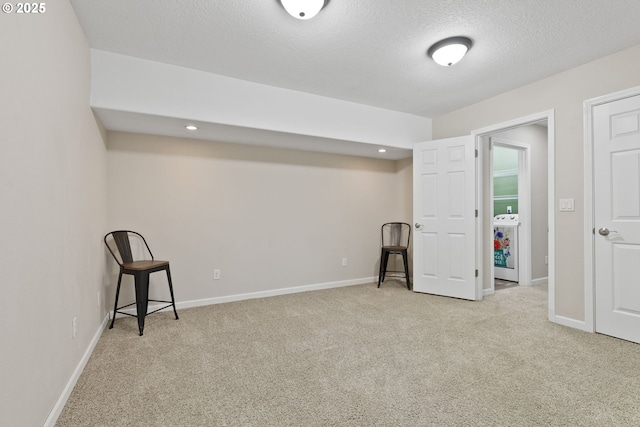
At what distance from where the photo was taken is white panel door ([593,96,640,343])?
95.7 inches

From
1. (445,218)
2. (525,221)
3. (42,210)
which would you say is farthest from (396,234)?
(42,210)

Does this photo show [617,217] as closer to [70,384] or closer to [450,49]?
[450,49]

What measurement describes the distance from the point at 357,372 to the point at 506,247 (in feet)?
13.0

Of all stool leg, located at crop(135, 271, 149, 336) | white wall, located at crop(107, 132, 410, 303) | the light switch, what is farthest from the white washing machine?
stool leg, located at crop(135, 271, 149, 336)

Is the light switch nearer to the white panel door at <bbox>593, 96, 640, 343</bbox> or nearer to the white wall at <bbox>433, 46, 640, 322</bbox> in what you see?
the white wall at <bbox>433, 46, 640, 322</bbox>

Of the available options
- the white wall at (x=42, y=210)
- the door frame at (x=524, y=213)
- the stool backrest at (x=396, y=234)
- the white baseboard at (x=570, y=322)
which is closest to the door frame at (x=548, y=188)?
the white baseboard at (x=570, y=322)

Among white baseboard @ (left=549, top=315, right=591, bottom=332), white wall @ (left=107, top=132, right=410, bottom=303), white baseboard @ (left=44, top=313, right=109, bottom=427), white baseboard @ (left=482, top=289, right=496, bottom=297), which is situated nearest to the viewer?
white baseboard @ (left=44, top=313, right=109, bottom=427)

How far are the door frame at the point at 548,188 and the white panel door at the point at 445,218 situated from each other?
0.42 feet

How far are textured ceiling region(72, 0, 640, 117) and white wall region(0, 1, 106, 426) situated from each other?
46cm

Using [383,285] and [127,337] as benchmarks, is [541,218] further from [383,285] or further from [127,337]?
[127,337]

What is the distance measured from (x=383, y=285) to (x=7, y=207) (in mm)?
4018

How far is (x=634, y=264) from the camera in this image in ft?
8.02

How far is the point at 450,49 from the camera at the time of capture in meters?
2.36

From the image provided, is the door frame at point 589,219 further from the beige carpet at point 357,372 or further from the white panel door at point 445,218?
the white panel door at point 445,218
